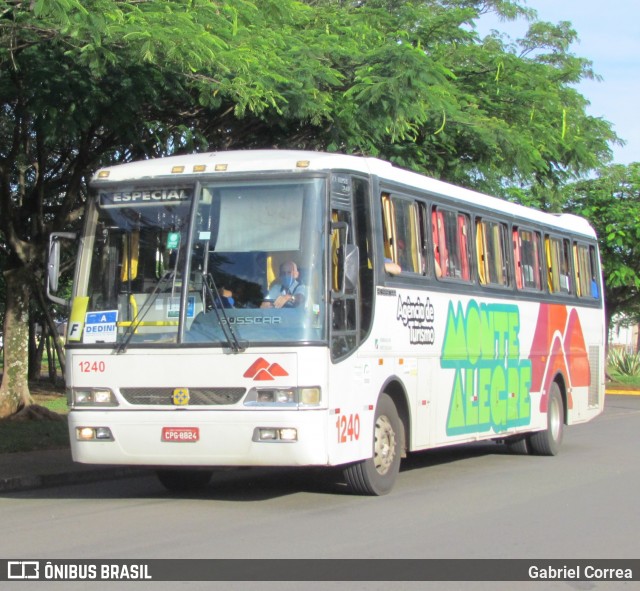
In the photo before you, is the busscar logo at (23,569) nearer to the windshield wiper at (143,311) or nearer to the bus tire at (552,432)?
the windshield wiper at (143,311)

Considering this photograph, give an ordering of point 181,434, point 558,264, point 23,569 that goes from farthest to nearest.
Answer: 1. point 558,264
2. point 181,434
3. point 23,569

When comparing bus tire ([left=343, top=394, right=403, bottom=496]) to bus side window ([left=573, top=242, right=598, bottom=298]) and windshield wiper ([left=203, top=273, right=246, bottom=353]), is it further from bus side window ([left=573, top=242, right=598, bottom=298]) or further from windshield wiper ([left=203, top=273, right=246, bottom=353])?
bus side window ([left=573, top=242, right=598, bottom=298])

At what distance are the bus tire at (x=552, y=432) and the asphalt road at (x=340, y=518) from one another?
1.52m

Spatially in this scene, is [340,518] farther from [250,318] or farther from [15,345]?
[15,345]

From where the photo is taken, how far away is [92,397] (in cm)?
1050

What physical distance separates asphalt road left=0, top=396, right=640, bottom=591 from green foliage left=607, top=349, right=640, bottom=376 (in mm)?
25156

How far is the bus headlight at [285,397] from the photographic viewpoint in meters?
9.92

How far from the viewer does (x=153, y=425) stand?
10211 mm

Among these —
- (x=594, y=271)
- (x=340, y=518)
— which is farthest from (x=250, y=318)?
(x=594, y=271)

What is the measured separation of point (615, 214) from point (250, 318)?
2601 centimetres

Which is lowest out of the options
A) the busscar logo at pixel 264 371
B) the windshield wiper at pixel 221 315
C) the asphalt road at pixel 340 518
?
the asphalt road at pixel 340 518

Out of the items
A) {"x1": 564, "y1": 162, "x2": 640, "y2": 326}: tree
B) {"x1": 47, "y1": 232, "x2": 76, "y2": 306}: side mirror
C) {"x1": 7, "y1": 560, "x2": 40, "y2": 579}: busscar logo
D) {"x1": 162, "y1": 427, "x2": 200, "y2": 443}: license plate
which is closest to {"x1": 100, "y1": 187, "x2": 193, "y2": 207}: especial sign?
{"x1": 47, "y1": 232, "x2": 76, "y2": 306}: side mirror

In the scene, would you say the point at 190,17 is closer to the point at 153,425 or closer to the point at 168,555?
the point at 153,425

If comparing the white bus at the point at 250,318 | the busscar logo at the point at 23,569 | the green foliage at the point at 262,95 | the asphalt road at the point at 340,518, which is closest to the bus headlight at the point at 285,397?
the white bus at the point at 250,318
